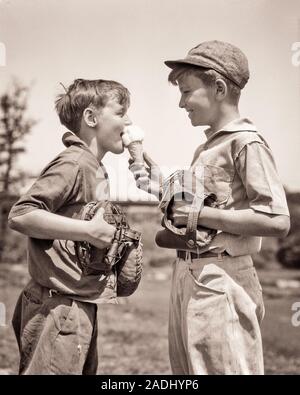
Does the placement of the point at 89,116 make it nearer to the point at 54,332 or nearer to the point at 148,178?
the point at 148,178

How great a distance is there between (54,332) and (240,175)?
3.04 feet

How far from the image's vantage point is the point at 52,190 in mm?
2312

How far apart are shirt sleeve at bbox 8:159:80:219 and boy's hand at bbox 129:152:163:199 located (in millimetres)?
238

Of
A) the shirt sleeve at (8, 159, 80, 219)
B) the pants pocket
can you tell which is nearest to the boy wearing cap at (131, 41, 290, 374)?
the shirt sleeve at (8, 159, 80, 219)

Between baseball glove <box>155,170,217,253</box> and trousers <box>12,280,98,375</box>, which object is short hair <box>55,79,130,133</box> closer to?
baseball glove <box>155,170,217,253</box>

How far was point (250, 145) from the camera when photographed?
2264mm

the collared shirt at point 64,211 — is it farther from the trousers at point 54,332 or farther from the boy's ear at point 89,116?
the boy's ear at point 89,116

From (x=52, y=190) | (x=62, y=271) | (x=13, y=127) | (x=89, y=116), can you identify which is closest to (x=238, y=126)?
(x=89, y=116)

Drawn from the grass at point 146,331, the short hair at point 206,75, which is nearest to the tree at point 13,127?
the grass at point 146,331

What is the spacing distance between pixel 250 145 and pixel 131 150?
0.52 metres

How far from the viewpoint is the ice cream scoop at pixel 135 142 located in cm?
249

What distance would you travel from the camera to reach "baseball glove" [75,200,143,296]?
2.34 meters

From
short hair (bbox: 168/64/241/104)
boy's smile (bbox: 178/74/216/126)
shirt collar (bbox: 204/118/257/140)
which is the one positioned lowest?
shirt collar (bbox: 204/118/257/140)
